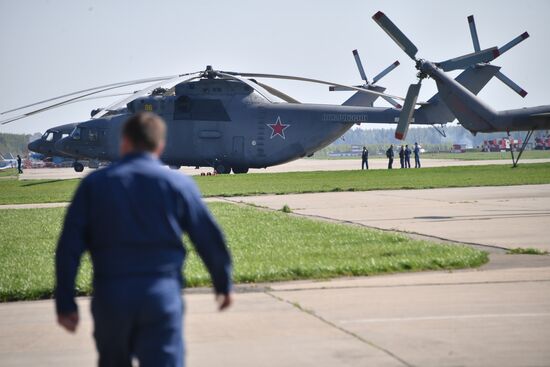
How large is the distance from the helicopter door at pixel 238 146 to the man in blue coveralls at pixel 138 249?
1664 inches

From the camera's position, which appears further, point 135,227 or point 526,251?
point 526,251

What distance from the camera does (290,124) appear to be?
156 feet

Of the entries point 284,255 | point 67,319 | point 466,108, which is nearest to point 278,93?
point 466,108

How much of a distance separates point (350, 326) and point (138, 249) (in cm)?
382

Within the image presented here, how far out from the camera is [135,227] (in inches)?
206

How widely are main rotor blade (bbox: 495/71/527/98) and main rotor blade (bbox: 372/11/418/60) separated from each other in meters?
10.9

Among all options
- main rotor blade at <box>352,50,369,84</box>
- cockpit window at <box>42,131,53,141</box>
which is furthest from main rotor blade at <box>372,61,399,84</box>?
cockpit window at <box>42,131,53,141</box>

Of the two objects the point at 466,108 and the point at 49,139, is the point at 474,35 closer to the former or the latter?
the point at 466,108

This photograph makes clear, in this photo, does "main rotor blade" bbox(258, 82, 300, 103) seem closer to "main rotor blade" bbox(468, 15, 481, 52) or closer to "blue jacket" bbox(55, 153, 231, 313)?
"main rotor blade" bbox(468, 15, 481, 52)

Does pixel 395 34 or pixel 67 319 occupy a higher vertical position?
pixel 395 34

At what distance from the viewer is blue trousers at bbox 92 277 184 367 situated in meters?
5.08

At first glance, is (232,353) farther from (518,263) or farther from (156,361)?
(518,263)

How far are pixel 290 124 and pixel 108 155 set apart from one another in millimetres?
9557

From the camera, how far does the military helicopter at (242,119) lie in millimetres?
46469
